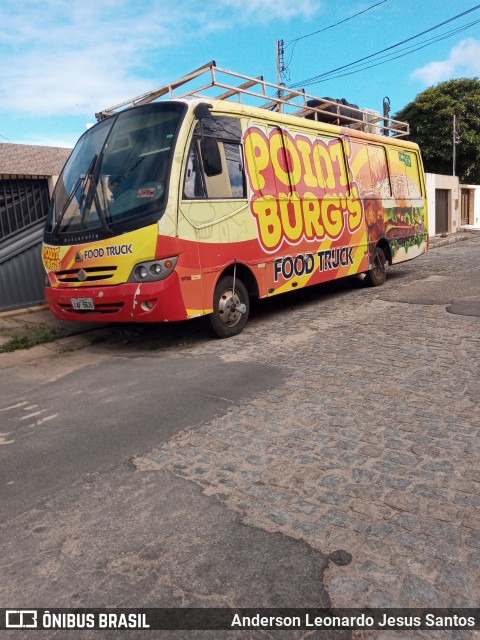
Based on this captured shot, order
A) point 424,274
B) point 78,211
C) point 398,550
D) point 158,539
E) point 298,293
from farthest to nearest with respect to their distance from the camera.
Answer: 1. point 424,274
2. point 298,293
3. point 78,211
4. point 158,539
5. point 398,550

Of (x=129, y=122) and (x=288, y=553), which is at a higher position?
(x=129, y=122)

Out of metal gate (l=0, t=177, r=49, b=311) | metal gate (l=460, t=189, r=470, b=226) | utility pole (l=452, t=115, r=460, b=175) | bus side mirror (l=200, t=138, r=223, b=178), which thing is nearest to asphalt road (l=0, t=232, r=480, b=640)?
bus side mirror (l=200, t=138, r=223, b=178)

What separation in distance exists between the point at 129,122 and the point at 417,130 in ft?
107

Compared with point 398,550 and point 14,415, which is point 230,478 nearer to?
point 398,550

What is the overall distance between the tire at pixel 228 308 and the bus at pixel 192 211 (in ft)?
0.05

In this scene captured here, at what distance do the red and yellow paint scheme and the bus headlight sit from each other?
0.15ft

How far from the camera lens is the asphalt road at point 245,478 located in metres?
2.22

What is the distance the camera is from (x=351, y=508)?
8.88 feet

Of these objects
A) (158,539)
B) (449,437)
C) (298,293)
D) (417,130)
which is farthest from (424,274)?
(417,130)

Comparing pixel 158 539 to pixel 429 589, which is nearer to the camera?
pixel 429 589

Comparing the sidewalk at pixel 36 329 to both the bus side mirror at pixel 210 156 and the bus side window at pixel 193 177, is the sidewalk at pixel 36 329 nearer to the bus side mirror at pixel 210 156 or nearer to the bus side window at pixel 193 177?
the bus side window at pixel 193 177

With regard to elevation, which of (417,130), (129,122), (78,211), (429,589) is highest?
(417,130)

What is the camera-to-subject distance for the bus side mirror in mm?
6152

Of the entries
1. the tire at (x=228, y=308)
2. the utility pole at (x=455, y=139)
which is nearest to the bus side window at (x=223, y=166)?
the tire at (x=228, y=308)
